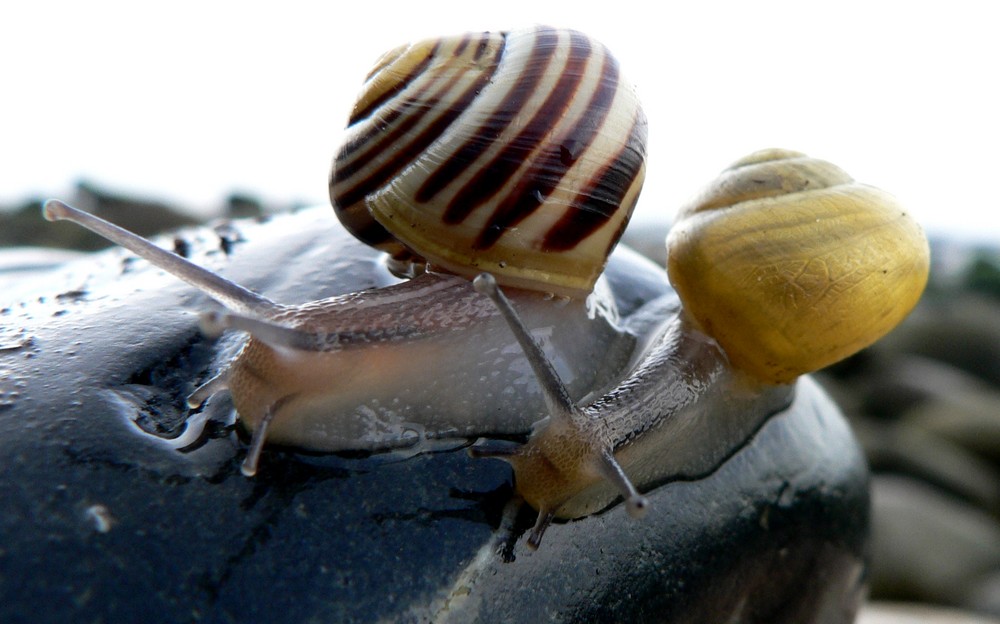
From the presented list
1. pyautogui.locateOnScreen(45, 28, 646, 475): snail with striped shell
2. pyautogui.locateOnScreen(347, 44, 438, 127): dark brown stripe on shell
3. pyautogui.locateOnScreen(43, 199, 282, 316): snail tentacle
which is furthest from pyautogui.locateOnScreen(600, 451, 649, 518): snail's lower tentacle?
pyautogui.locateOnScreen(347, 44, 438, 127): dark brown stripe on shell

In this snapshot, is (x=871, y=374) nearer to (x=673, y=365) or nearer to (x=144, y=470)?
(x=673, y=365)

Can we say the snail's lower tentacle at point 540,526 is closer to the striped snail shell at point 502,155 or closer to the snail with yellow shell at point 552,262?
the snail with yellow shell at point 552,262

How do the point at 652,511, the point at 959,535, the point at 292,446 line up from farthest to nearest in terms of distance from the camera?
1. the point at 959,535
2. the point at 652,511
3. the point at 292,446

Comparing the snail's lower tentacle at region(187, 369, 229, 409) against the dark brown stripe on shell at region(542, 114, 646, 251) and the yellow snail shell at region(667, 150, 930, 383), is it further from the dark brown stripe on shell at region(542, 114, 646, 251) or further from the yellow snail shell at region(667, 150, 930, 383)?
the yellow snail shell at region(667, 150, 930, 383)

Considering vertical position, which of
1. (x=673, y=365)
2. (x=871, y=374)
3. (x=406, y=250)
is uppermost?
(x=406, y=250)

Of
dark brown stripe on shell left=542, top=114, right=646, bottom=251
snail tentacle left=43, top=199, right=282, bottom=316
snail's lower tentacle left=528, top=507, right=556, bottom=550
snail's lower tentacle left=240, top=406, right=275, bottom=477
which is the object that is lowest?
snail's lower tentacle left=528, top=507, right=556, bottom=550

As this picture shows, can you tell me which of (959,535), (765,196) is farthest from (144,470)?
(959,535)

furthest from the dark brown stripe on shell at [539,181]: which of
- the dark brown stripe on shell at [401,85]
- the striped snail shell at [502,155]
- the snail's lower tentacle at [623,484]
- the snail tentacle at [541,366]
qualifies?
the snail's lower tentacle at [623,484]
